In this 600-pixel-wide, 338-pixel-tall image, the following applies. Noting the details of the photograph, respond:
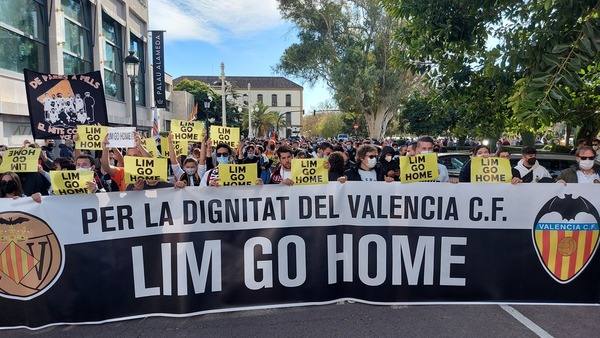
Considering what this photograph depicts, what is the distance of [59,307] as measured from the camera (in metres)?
3.90

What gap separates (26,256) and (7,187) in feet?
3.69

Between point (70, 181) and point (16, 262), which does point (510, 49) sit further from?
point (16, 262)

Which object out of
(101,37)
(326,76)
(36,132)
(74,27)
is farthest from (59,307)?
(326,76)

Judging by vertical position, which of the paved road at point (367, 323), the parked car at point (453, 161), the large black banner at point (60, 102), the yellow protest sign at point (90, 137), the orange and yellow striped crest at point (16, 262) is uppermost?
the large black banner at point (60, 102)

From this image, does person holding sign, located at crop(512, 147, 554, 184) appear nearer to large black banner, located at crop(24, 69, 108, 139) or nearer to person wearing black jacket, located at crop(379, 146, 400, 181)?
person wearing black jacket, located at crop(379, 146, 400, 181)

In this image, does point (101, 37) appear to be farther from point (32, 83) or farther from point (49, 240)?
point (49, 240)

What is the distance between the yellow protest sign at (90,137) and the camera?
5.11 m

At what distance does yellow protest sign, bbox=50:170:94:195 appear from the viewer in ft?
13.2

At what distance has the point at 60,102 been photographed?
616 cm

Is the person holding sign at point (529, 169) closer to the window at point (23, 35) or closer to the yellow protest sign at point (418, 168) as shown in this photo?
the yellow protest sign at point (418, 168)

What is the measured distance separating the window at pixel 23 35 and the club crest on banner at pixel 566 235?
16.8m

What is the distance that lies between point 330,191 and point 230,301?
1.37 m

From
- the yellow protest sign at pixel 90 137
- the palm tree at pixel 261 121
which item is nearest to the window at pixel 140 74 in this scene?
the yellow protest sign at pixel 90 137

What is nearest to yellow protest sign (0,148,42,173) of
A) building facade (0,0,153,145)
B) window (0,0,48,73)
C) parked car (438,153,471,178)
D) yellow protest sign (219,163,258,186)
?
yellow protest sign (219,163,258,186)
